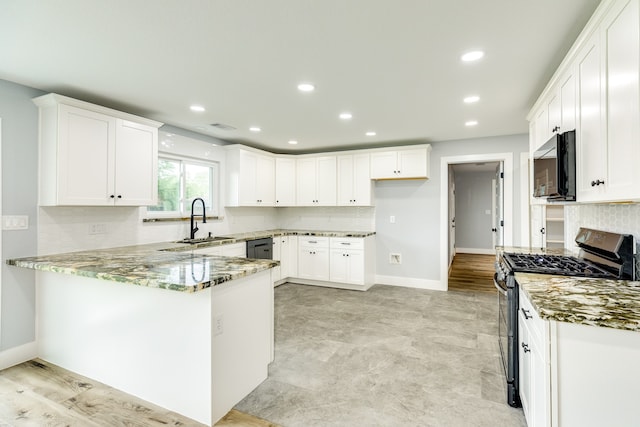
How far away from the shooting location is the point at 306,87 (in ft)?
9.12

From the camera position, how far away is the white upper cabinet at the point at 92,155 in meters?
2.68

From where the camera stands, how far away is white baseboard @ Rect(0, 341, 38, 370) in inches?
→ 101

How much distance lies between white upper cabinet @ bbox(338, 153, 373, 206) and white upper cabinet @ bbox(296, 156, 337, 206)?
0.41ft

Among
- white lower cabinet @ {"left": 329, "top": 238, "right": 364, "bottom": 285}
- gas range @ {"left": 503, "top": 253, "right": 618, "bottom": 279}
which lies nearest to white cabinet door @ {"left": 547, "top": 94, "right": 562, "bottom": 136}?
gas range @ {"left": 503, "top": 253, "right": 618, "bottom": 279}

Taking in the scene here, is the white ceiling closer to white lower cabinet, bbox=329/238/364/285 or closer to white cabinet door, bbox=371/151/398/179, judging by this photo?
white cabinet door, bbox=371/151/398/179

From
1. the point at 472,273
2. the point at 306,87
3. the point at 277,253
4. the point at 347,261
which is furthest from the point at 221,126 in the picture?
the point at 472,273

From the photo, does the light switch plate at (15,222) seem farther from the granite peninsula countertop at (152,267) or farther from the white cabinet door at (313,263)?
the white cabinet door at (313,263)

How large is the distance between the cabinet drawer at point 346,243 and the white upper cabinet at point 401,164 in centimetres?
107

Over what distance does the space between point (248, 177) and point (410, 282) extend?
3113mm

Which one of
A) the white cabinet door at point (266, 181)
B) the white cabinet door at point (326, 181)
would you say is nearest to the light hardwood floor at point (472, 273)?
the white cabinet door at point (326, 181)

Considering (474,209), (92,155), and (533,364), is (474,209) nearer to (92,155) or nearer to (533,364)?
(533,364)

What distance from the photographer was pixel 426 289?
500 cm

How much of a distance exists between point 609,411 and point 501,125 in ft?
11.8

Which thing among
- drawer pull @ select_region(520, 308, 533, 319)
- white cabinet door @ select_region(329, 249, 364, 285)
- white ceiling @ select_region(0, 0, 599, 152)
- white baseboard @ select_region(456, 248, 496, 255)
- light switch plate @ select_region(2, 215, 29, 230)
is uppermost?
white ceiling @ select_region(0, 0, 599, 152)
